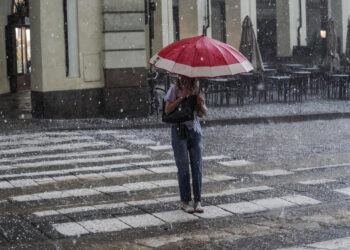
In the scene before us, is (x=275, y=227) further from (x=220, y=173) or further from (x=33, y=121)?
(x=33, y=121)

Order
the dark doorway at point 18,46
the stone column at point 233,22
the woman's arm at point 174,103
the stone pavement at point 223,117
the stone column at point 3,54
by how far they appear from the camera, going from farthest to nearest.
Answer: the stone column at point 233,22, the dark doorway at point 18,46, the stone column at point 3,54, the stone pavement at point 223,117, the woman's arm at point 174,103

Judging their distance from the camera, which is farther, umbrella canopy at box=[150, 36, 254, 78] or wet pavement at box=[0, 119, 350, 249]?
umbrella canopy at box=[150, 36, 254, 78]

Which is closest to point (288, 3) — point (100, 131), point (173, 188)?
point (100, 131)

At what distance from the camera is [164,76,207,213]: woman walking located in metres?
8.21

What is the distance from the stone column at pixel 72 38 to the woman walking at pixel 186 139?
11550mm

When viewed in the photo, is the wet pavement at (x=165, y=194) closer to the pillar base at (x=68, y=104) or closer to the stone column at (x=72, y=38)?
the pillar base at (x=68, y=104)

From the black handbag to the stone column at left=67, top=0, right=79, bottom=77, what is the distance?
38.1 feet

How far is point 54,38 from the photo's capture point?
19297mm

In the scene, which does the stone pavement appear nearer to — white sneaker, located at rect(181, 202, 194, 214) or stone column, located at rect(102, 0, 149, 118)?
stone column, located at rect(102, 0, 149, 118)

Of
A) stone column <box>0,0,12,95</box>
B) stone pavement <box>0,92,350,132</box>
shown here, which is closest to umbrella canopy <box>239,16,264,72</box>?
stone pavement <box>0,92,350,132</box>

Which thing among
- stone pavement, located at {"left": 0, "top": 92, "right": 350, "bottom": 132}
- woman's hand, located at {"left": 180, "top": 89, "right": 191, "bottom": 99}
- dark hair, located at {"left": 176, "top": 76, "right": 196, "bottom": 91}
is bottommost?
stone pavement, located at {"left": 0, "top": 92, "right": 350, "bottom": 132}

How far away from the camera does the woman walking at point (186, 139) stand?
8.21 meters

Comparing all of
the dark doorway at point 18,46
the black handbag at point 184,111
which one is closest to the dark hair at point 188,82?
the black handbag at point 184,111

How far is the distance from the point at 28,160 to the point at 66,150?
1.29 meters
